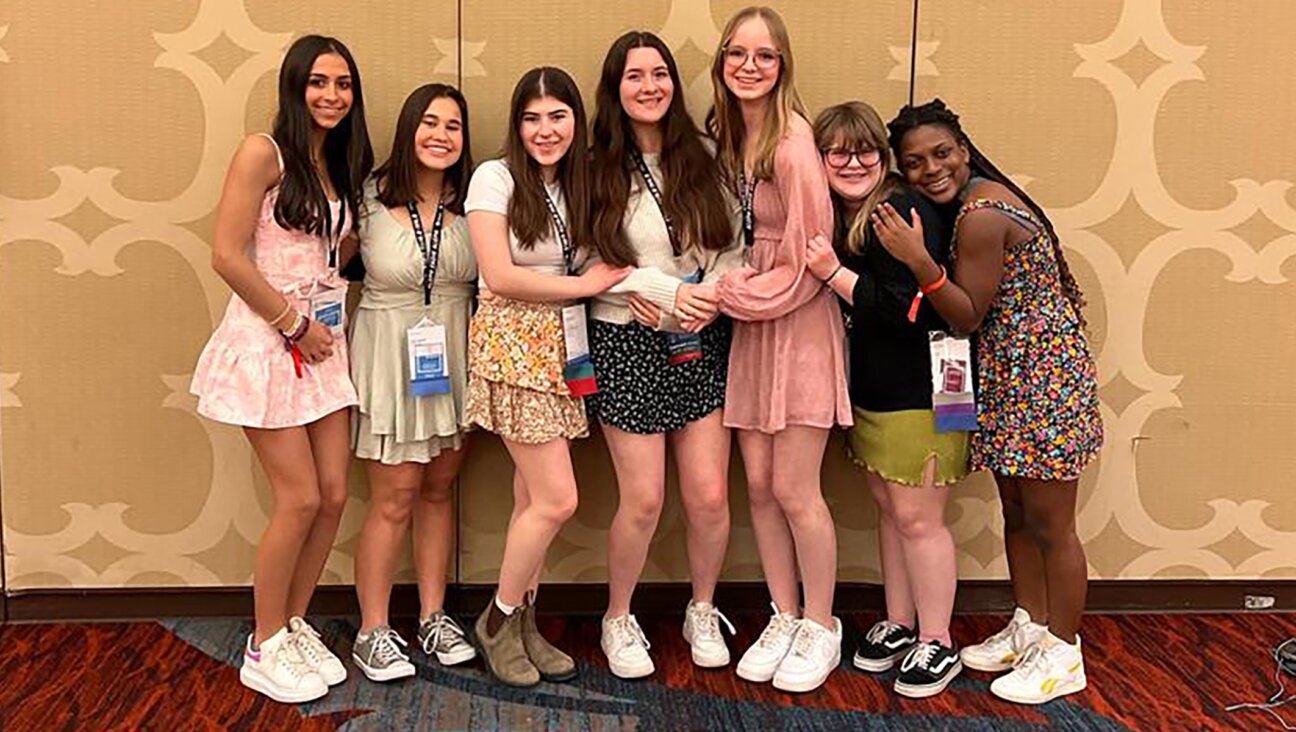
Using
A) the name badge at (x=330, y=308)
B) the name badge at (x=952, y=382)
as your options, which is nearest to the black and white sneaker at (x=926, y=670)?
the name badge at (x=952, y=382)

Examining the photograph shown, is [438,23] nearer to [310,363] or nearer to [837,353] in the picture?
[310,363]

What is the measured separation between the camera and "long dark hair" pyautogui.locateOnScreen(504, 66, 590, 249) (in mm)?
3117

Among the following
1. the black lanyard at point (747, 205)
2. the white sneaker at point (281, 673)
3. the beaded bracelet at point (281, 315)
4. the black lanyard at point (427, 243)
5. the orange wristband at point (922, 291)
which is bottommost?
the white sneaker at point (281, 673)

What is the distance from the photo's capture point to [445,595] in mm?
3717

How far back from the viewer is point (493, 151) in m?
3.54

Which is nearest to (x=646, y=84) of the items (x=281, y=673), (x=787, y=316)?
(x=787, y=316)

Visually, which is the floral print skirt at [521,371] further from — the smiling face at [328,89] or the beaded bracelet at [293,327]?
the smiling face at [328,89]

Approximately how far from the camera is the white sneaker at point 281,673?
320 cm

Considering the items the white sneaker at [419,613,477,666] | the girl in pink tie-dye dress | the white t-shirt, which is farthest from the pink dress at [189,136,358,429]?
the white sneaker at [419,613,477,666]

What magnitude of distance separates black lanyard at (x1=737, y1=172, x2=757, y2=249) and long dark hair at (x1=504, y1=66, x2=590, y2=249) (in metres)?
0.41

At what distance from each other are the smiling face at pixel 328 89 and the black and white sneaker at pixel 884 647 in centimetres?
205

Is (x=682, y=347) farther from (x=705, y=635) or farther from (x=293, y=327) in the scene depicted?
(x=293, y=327)

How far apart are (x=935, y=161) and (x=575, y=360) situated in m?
1.06

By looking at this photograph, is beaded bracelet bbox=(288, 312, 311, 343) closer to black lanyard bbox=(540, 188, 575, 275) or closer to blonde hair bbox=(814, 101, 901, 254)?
black lanyard bbox=(540, 188, 575, 275)
